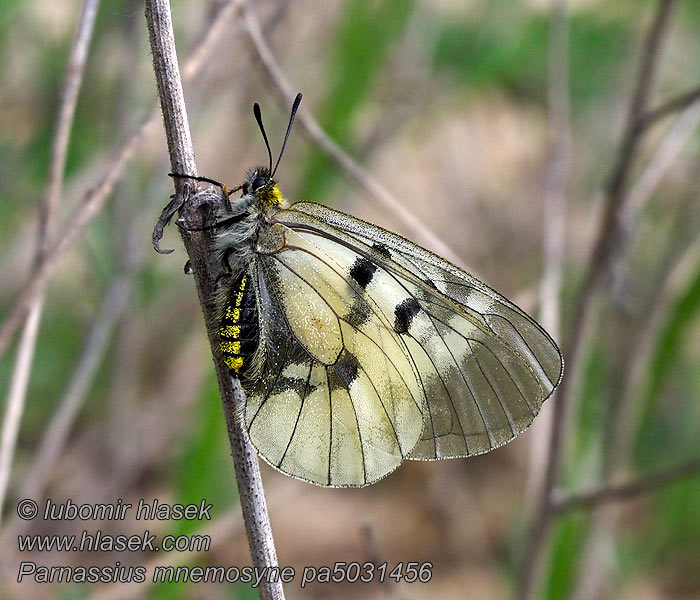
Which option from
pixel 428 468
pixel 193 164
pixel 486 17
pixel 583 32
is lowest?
pixel 193 164

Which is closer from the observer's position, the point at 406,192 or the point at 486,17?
the point at 486,17

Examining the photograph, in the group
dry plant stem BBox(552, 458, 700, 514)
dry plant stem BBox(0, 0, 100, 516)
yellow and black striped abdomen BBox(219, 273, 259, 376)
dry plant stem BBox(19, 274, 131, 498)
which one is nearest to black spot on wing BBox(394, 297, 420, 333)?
yellow and black striped abdomen BBox(219, 273, 259, 376)

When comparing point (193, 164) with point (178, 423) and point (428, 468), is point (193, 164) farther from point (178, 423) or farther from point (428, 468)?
point (428, 468)

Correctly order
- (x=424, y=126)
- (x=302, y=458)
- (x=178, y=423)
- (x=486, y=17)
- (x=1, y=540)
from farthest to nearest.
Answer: (x=424, y=126), (x=178, y=423), (x=486, y=17), (x=1, y=540), (x=302, y=458)

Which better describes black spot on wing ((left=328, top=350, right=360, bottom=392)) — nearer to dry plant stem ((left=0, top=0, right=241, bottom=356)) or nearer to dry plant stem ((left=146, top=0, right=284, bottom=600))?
dry plant stem ((left=146, top=0, right=284, bottom=600))

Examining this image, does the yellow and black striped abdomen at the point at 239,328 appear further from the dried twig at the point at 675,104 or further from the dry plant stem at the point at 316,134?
the dried twig at the point at 675,104

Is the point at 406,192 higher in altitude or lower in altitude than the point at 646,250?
higher

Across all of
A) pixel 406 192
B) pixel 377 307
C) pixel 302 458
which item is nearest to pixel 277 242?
pixel 377 307
